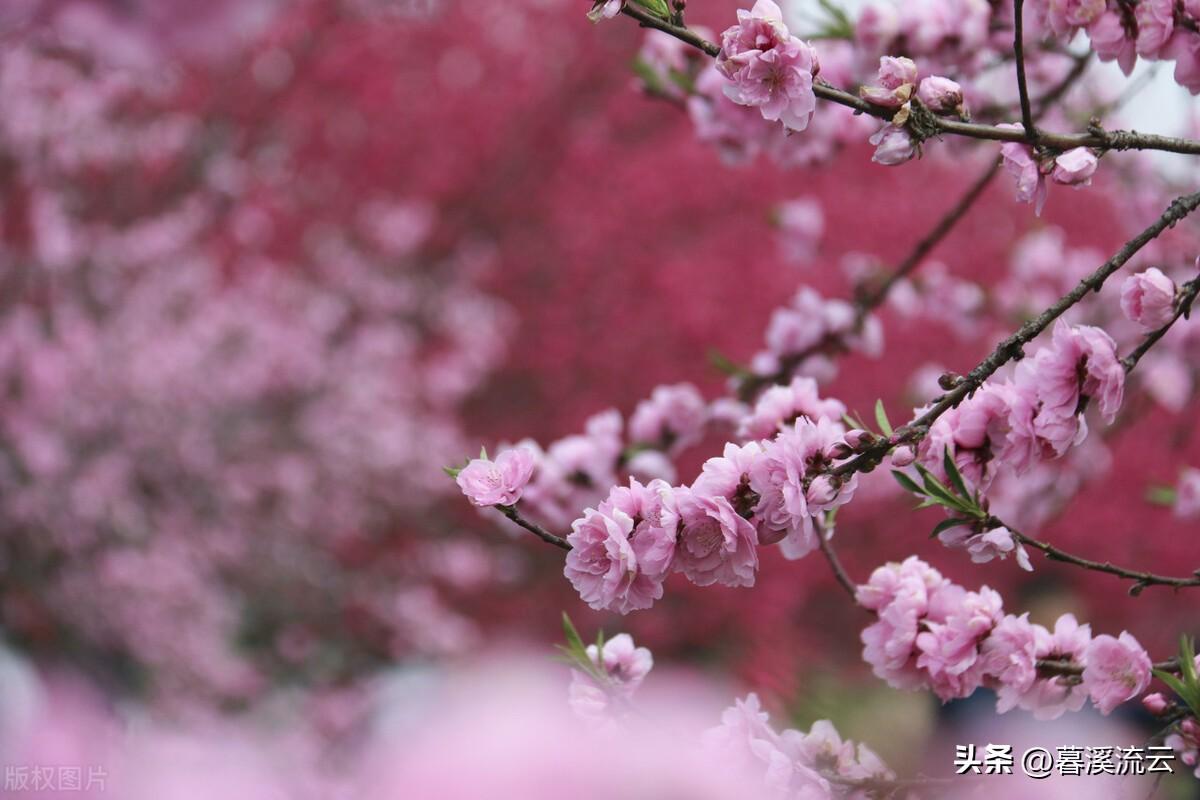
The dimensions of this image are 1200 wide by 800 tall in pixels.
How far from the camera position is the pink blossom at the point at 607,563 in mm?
962

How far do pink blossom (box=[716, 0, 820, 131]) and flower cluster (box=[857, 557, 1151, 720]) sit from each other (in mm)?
553

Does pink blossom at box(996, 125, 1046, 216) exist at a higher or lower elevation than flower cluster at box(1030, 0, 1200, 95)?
lower

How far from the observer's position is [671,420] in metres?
1.87

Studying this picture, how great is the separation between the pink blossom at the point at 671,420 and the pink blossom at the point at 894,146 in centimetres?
90

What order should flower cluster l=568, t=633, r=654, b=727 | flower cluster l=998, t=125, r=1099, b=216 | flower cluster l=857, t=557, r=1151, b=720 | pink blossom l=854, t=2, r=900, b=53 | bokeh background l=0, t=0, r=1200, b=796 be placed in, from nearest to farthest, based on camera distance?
flower cluster l=998, t=125, r=1099, b=216
flower cluster l=857, t=557, r=1151, b=720
flower cluster l=568, t=633, r=654, b=727
pink blossom l=854, t=2, r=900, b=53
bokeh background l=0, t=0, r=1200, b=796

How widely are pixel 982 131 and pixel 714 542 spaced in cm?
47

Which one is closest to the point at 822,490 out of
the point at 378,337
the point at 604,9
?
the point at 604,9

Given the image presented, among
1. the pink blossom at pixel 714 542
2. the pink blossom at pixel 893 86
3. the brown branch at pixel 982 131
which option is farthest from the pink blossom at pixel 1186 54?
the pink blossom at pixel 714 542

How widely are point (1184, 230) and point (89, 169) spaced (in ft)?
13.9

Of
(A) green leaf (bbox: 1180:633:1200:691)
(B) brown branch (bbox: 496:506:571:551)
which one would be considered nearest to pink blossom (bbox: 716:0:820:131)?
(B) brown branch (bbox: 496:506:571:551)

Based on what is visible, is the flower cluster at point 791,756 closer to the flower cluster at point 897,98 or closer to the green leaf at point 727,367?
the flower cluster at point 897,98

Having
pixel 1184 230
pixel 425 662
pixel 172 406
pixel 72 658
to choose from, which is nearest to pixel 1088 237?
pixel 1184 230

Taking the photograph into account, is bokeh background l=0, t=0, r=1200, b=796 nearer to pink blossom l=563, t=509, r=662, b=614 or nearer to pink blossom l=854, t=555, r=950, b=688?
pink blossom l=854, t=555, r=950, b=688

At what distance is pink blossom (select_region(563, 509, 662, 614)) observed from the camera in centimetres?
96
